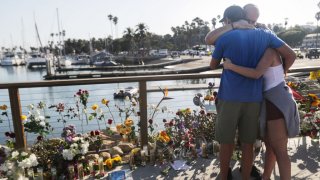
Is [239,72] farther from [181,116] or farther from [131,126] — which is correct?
[131,126]

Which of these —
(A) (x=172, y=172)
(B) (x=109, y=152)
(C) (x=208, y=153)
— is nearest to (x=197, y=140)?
(C) (x=208, y=153)

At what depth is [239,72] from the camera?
236 cm

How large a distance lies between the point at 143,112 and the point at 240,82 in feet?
5.18

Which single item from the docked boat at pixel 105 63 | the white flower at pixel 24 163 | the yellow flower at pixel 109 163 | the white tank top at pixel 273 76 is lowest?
the docked boat at pixel 105 63

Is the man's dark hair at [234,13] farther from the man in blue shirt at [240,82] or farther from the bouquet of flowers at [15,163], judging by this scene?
the bouquet of flowers at [15,163]

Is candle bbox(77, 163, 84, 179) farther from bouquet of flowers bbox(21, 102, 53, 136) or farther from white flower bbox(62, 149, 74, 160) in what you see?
bouquet of flowers bbox(21, 102, 53, 136)

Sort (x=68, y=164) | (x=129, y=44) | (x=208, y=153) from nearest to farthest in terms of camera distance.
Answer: (x=68, y=164), (x=208, y=153), (x=129, y=44)

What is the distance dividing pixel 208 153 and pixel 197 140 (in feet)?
0.72

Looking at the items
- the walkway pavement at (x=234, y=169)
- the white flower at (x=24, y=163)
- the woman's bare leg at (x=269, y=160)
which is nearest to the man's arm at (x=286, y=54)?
the woman's bare leg at (x=269, y=160)

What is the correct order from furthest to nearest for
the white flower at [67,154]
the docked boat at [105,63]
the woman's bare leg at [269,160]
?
the docked boat at [105,63], the white flower at [67,154], the woman's bare leg at [269,160]

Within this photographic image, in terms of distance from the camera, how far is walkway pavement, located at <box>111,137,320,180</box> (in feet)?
10.4

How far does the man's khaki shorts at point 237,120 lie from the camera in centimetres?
243

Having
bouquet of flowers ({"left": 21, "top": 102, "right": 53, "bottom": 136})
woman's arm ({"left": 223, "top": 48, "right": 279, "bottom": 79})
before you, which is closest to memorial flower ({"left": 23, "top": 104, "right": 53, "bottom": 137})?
bouquet of flowers ({"left": 21, "top": 102, "right": 53, "bottom": 136})

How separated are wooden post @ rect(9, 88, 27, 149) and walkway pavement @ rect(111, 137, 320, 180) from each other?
110 centimetres
